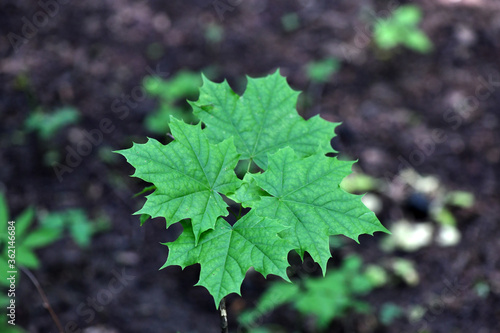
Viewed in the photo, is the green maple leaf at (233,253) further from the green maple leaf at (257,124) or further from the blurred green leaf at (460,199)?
the blurred green leaf at (460,199)

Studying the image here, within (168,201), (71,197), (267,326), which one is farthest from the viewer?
(71,197)

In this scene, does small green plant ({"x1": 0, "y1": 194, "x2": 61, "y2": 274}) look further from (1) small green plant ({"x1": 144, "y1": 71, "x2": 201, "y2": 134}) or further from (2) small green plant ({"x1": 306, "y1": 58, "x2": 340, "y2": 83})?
(2) small green plant ({"x1": 306, "y1": 58, "x2": 340, "y2": 83})

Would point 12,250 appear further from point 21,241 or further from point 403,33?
point 403,33

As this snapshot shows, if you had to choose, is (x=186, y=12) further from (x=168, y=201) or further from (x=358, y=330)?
(x=168, y=201)

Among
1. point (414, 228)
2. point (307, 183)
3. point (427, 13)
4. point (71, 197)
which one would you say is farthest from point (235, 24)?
point (307, 183)

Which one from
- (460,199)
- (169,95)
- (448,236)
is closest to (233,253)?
(448,236)

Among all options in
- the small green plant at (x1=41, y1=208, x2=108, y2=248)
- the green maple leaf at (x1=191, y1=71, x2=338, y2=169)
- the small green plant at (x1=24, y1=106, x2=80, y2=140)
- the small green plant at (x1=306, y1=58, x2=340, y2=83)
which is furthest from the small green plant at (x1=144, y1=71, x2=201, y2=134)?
the green maple leaf at (x1=191, y1=71, x2=338, y2=169)
